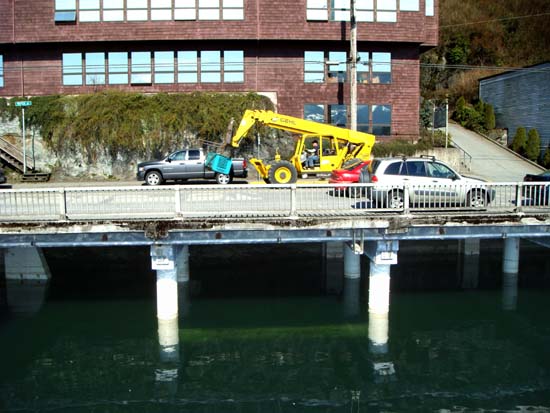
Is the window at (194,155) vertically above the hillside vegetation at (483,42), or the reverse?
the hillside vegetation at (483,42)

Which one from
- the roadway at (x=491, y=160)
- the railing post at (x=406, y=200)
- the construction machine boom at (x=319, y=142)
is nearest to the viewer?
the railing post at (x=406, y=200)

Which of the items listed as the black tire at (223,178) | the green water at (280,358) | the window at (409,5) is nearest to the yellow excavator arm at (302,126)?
the black tire at (223,178)

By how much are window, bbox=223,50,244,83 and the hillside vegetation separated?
2222 centimetres

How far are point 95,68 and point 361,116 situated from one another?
1549 cm

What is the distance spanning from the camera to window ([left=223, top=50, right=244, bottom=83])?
117ft

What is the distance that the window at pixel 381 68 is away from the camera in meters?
36.3

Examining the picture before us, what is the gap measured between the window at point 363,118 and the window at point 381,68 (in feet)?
5.53

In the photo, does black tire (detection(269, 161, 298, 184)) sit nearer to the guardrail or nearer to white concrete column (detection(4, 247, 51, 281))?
the guardrail

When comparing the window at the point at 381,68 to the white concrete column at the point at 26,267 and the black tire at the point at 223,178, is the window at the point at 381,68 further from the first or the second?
the white concrete column at the point at 26,267

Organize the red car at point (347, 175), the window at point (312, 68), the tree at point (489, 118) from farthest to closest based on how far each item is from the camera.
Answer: the tree at point (489, 118)
the window at point (312, 68)
the red car at point (347, 175)

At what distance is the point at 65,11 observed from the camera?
34.7 m

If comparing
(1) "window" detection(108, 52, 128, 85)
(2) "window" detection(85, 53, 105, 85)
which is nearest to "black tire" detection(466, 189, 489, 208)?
(1) "window" detection(108, 52, 128, 85)

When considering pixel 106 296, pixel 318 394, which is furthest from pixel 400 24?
pixel 318 394

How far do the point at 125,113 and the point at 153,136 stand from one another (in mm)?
1957
